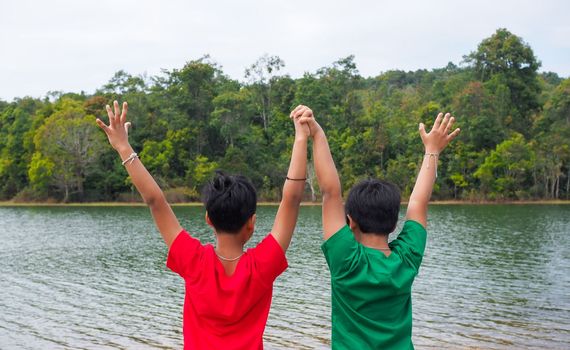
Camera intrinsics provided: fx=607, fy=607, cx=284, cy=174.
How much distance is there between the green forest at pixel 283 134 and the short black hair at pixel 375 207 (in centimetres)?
4197

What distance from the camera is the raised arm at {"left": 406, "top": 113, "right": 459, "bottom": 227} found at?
2426mm

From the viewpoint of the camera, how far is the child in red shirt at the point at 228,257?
2.20m

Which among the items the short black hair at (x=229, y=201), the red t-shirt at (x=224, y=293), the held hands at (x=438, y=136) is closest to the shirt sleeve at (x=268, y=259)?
the red t-shirt at (x=224, y=293)

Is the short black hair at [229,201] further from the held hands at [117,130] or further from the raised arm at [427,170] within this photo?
the raised arm at [427,170]

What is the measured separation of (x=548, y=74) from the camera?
76.8 meters

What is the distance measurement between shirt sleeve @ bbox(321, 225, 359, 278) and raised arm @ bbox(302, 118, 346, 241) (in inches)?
1.1

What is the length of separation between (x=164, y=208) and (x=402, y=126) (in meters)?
46.4

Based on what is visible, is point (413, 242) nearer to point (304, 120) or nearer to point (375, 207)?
point (375, 207)

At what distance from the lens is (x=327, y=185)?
225 centimetres

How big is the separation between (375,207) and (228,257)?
22.7 inches

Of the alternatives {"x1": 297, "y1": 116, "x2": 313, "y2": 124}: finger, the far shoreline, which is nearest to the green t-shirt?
{"x1": 297, "y1": 116, "x2": 313, "y2": 124}: finger

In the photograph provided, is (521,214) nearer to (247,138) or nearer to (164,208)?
(247,138)

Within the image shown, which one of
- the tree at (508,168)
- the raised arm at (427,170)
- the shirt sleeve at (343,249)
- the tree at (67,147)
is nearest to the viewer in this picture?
the shirt sleeve at (343,249)

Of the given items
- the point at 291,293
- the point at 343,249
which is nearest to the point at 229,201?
the point at 343,249
